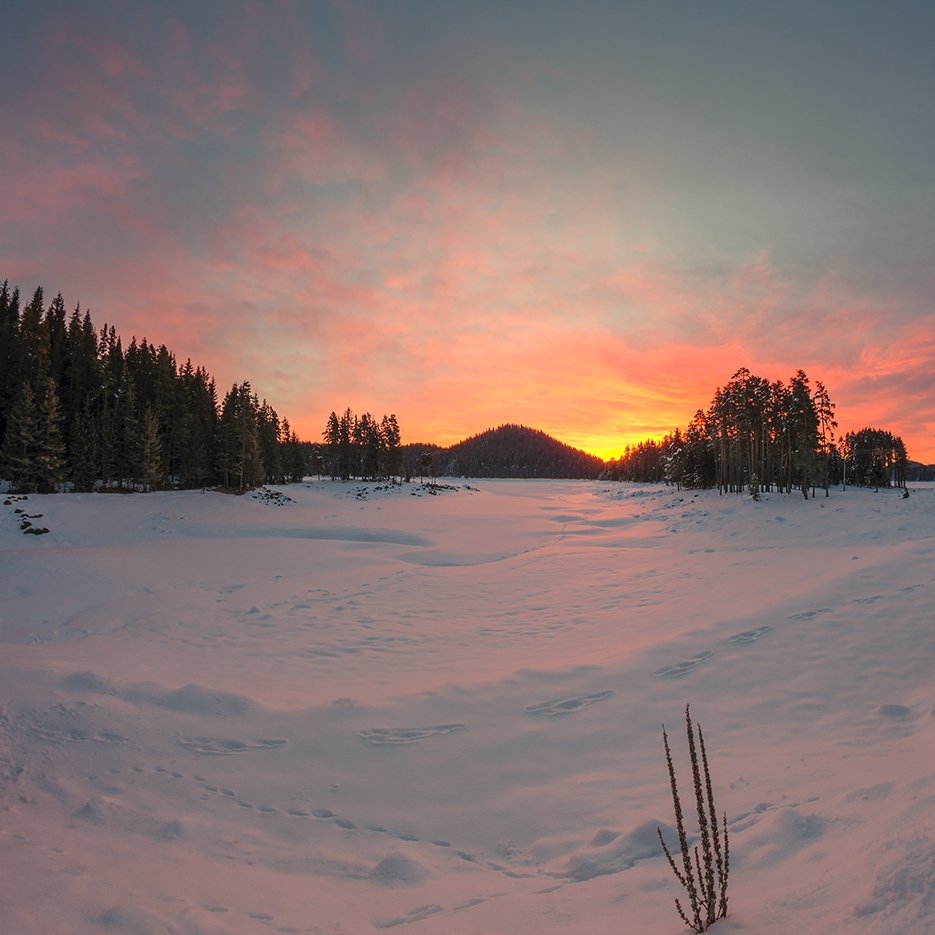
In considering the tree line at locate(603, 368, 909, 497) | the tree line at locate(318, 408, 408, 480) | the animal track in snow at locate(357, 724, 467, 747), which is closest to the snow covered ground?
the animal track in snow at locate(357, 724, 467, 747)

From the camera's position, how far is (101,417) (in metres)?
45.3

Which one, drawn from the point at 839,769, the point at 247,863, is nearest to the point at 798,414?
the point at 839,769

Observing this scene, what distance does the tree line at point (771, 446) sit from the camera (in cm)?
4869

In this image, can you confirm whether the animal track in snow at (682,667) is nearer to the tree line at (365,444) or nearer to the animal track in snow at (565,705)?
the animal track in snow at (565,705)

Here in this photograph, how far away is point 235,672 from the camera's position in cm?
994

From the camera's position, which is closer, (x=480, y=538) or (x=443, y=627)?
(x=443, y=627)

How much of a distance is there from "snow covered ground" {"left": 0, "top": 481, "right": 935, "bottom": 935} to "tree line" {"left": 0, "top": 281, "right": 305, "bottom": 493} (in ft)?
92.2

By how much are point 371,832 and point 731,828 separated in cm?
354

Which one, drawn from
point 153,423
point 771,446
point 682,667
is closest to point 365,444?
point 153,423

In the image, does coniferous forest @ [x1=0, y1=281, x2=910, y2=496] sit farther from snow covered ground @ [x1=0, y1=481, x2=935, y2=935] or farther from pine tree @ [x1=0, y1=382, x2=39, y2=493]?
snow covered ground @ [x1=0, y1=481, x2=935, y2=935]

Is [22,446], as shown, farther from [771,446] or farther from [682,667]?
[771,446]

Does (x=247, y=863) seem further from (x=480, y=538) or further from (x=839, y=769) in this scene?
(x=480, y=538)

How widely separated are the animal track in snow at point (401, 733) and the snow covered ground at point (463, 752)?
0.04 metres

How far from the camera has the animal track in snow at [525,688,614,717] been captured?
788cm
